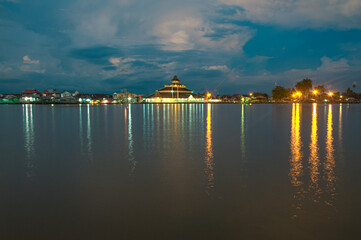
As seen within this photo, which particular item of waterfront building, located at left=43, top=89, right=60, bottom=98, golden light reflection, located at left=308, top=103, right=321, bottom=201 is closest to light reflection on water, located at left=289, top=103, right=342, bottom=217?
golden light reflection, located at left=308, top=103, right=321, bottom=201

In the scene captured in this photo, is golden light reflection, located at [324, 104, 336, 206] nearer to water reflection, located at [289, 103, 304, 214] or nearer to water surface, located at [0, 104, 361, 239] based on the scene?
water surface, located at [0, 104, 361, 239]

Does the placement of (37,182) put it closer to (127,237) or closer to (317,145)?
(127,237)

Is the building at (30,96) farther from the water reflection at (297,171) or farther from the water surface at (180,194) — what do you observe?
the water reflection at (297,171)

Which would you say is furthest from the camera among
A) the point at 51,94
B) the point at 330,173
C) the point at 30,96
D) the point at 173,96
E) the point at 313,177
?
the point at 30,96

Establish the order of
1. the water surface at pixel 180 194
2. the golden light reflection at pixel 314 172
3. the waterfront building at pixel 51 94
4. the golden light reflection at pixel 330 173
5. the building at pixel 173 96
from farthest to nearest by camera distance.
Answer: the waterfront building at pixel 51 94
the building at pixel 173 96
the golden light reflection at pixel 314 172
the golden light reflection at pixel 330 173
the water surface at pixel 180 194

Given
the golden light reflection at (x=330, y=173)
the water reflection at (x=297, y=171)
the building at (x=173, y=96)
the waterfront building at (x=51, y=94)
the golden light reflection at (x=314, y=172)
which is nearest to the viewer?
the water reflection at (x=297, y=171)

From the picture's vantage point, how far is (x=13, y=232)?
579 centimetres

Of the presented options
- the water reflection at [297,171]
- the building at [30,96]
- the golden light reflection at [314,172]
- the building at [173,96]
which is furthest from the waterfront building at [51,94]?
the golden light reflection at [314,172]

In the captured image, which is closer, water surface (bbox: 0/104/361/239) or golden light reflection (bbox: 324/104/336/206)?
water surface (bbox: 0/104/361/239)

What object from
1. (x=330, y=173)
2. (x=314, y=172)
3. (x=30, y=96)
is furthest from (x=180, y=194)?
(x=30, y=96)

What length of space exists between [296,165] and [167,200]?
253 inches

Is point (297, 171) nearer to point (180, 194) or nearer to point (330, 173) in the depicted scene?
point (330, 173)

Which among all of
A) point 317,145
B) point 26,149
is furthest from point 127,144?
point 317,145

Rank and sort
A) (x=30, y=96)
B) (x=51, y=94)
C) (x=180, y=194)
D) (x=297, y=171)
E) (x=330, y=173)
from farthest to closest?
(x=30, y=96) → (x=51, y=94) → (x=297, y=171) → (x=330, y=173) → (x=180, y=194)
